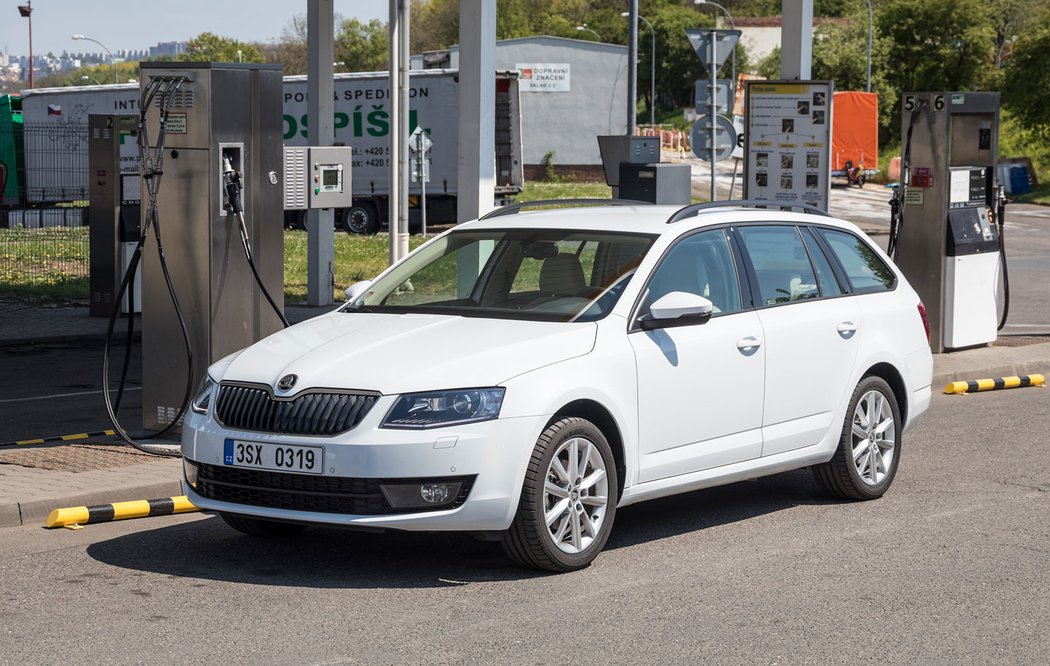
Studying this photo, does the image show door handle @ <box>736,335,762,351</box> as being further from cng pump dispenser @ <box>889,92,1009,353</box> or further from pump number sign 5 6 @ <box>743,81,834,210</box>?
cng pump dispenser @ <box>889,92,1009,353</box>

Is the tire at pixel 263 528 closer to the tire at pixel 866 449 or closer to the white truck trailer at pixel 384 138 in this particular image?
the tire at pixel 866 449

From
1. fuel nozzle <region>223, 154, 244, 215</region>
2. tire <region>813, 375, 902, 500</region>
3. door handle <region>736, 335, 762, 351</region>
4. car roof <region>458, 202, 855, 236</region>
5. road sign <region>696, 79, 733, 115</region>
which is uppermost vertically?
road sign <region>696, 79, 733, 115</region>

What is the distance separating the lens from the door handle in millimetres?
7580

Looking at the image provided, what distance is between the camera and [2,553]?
708cm

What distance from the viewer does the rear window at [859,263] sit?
8648 mm

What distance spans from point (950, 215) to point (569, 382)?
30.4 feet

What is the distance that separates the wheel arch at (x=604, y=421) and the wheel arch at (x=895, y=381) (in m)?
2.15

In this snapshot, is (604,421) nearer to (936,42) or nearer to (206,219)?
(206,219)

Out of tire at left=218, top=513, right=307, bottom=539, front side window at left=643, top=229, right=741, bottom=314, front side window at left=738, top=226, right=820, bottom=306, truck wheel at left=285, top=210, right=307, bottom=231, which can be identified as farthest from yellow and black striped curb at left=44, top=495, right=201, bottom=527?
truck wheel at left=285, top=210, right=307, bottom=231

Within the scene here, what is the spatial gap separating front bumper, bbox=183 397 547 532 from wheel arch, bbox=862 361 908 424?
2.88 m

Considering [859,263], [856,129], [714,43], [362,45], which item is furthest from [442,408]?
[362,45]

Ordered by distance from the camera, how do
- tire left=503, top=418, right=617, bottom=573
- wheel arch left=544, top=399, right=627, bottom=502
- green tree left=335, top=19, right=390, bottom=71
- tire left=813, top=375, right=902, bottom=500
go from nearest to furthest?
tire left=503, top=418, right=617, bottom=573 < wheel arch left=544, top=399, right=627, bottom=502 < tire left=813, top=375, right=902, bottom=500 < green tree left=335, top=19, right=390, bottom=71

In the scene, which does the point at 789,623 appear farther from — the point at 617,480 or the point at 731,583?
the point at 617,480

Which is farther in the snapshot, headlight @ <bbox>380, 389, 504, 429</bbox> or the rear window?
the rear window
